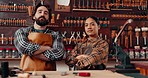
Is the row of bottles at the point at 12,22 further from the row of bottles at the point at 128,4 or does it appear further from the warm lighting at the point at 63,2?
the row of bottles at the point at 128,4

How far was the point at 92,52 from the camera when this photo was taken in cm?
282

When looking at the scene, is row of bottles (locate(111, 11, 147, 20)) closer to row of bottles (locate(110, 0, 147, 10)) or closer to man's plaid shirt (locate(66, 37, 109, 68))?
row of bottles (locate(110, 0, 147, 10))

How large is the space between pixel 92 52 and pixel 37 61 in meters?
0.62

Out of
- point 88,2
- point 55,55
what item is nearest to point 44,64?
point 55,55

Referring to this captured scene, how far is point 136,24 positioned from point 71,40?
4.20 feet

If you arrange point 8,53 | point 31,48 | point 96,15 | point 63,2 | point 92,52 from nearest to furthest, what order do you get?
point 31,48 < point 92,52 < point 8,53 < point 63,2 < point 96,15

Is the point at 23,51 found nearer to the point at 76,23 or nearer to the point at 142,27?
the point at 76,23

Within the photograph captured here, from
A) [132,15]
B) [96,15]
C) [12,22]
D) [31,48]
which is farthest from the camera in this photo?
[132,15]

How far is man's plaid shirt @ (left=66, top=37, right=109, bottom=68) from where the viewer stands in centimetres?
273

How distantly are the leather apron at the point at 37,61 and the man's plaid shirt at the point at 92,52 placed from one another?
0.30 metres

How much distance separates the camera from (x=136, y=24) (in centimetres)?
467

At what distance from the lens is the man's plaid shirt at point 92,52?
273 centimetres

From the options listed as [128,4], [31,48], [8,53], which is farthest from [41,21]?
[128,4]

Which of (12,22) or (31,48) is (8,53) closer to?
(12,22)
